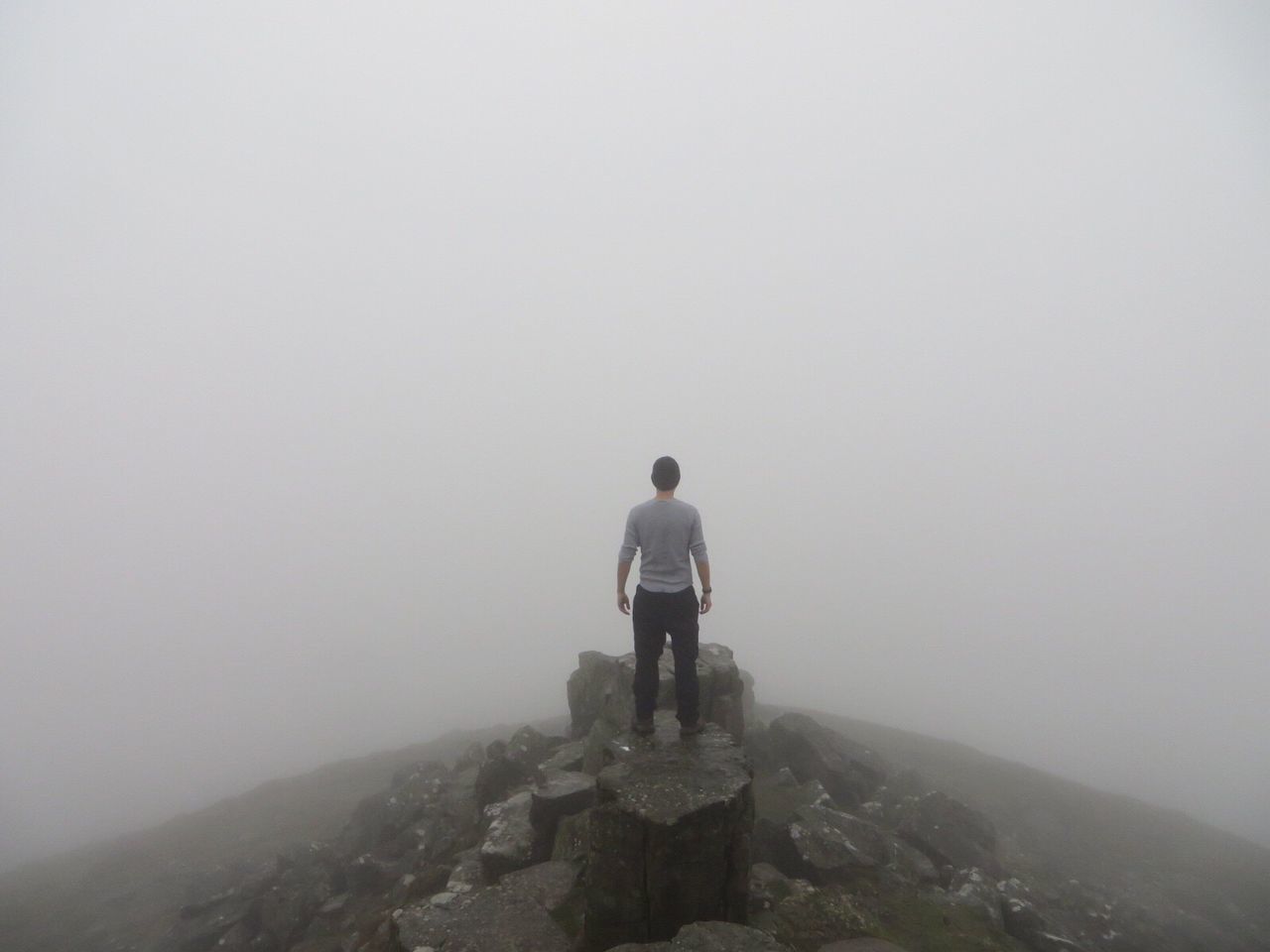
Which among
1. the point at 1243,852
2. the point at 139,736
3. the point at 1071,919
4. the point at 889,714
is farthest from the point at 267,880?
the point at 139,736

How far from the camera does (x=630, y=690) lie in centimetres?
1565

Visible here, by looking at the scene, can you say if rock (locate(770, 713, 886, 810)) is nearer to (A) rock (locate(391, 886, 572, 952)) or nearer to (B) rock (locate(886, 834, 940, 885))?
(B) rock (locate(886, 834, 940, 885))

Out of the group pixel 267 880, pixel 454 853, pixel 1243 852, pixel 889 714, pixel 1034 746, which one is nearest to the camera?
pixel 454 853

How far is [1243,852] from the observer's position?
998 inches

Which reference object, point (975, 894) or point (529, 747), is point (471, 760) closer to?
point (529, 747)

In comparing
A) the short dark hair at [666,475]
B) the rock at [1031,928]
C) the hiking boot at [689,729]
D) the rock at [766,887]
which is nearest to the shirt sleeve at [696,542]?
the short dark hair at [666,475]

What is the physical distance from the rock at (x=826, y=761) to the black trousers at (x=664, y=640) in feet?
30.0

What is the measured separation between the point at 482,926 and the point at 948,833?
1213 centimetres

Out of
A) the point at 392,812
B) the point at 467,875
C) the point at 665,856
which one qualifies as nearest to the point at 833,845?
the point at 665,856

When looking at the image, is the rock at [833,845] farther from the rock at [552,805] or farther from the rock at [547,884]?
the rock at [547,884]

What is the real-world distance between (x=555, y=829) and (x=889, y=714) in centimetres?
13857

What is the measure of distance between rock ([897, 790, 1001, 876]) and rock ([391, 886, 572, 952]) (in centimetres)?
944

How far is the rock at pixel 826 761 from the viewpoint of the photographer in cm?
1712

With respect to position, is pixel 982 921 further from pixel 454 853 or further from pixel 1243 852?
pixel 1243 852
